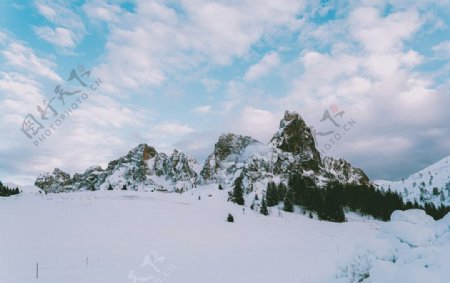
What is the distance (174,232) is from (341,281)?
134 ft

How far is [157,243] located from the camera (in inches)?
1725

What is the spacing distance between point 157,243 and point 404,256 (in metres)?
36.8

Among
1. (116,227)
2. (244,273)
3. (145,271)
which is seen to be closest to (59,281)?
(145,271)

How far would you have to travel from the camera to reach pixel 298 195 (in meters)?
96.0

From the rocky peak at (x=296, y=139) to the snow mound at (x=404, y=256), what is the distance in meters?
139

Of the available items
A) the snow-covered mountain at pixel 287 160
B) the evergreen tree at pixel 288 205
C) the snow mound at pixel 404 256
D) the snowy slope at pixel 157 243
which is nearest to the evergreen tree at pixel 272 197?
the evergreen tree at pixel 288 205

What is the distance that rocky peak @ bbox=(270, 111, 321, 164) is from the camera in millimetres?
155525

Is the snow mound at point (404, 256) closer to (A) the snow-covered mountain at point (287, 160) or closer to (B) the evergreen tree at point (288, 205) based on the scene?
Result: (B) the evergreen tree at point (288, 205)

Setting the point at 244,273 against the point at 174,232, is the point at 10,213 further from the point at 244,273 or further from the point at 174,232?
the point at 244,273

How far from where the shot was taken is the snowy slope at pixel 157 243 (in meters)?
26.3

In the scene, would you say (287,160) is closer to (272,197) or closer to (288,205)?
(272,197)

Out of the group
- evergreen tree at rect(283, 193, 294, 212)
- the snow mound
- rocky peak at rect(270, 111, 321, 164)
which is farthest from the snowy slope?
rocky peak at rect(270, 111, 321, 164)

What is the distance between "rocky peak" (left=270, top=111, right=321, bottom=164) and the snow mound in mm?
138917

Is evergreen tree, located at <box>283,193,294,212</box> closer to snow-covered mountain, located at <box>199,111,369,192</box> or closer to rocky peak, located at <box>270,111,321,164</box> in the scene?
snow-covered mountain, located at <box>199,111,369,192</box>
